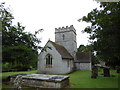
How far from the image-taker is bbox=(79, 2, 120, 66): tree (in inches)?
300

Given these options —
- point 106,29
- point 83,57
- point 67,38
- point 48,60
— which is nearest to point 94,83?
point 106,29

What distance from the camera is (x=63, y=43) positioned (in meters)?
27.3

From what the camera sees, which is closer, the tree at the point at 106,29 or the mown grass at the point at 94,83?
the tree at the point at 106,29

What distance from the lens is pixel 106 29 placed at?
8.78 meters

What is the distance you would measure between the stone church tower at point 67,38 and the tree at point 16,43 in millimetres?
16267

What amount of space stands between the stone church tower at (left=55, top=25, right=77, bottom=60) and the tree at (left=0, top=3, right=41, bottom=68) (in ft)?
53.4

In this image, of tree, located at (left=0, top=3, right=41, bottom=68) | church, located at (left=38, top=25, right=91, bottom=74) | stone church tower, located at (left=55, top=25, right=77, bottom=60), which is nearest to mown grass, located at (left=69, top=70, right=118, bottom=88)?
tree, located at (left=0, top=3, right=41, bottom=68)

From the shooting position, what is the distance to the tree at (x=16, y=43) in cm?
885

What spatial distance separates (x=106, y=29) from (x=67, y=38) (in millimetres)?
18412

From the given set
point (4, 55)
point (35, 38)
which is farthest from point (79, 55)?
point (4, 55)

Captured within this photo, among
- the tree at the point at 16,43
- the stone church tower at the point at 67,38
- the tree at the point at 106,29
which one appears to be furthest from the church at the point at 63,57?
the tree at the point at 106,29

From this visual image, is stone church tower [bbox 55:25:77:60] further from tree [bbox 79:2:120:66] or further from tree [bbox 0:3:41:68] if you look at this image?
tree [bbox 0:3:41:68]

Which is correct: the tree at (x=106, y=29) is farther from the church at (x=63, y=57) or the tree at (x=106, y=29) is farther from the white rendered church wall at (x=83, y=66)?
the white rendered church wall at (x=83, y=66)

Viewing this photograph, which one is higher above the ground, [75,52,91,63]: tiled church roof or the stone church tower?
the stone church tower
